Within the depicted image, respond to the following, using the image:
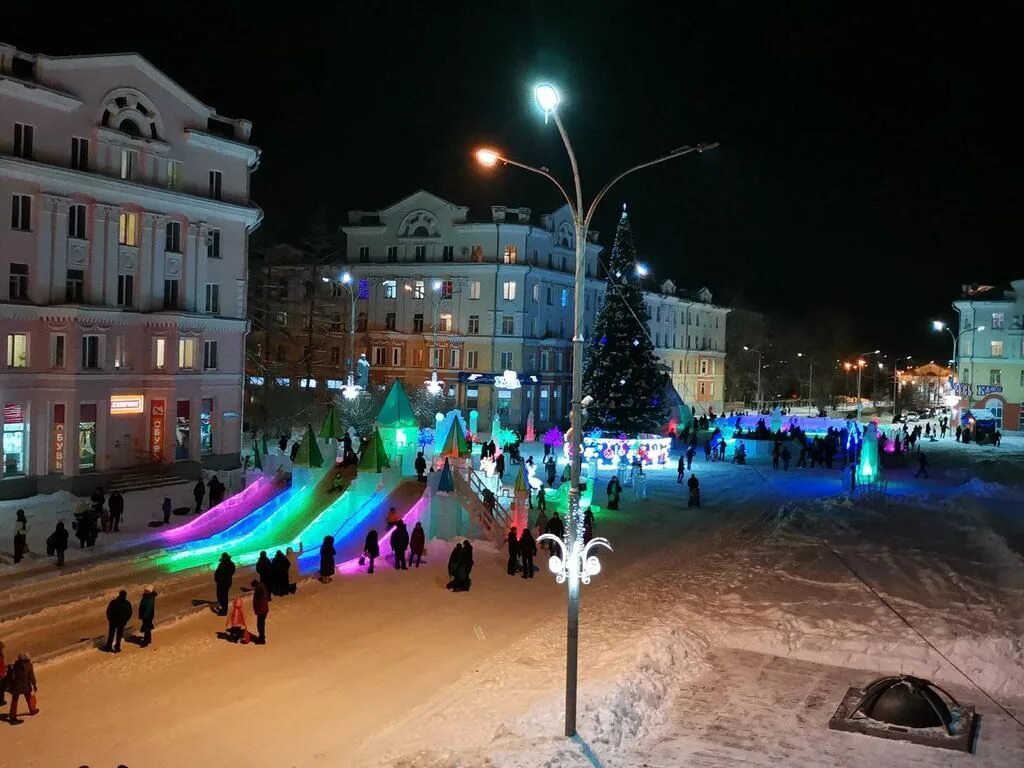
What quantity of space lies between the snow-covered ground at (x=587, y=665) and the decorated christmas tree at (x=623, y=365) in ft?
73.0

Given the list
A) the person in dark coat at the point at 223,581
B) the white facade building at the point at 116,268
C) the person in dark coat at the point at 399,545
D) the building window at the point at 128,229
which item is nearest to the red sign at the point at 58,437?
the white facade building at the point at 116,268

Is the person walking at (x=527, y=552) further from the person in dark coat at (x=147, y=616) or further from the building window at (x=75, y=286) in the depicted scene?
Result: the building window at (x=75, y=286)

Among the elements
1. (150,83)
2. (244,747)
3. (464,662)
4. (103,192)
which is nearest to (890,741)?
Answer: (464,662)

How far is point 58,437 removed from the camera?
108 ft

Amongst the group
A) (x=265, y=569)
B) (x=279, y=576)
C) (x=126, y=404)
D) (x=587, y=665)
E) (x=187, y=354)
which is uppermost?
(x=187, y=354)

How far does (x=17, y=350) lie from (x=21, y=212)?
4805mm

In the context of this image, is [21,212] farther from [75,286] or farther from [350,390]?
[350,390]

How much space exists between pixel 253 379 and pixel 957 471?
134ft

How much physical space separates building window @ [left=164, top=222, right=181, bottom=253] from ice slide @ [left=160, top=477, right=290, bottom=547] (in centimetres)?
1208

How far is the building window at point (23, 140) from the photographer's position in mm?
31391

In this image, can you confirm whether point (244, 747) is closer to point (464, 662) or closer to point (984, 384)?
point (464, 662)

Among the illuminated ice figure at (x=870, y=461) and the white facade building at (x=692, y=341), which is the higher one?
the white facade building at (x=692, y=341)

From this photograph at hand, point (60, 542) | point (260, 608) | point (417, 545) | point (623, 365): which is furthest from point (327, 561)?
point (623, 365)

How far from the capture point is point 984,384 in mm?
75875
